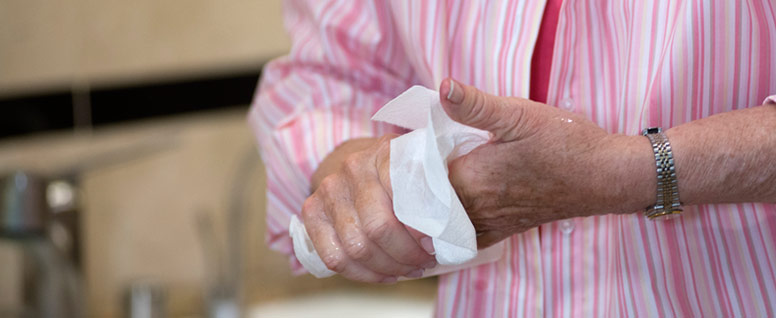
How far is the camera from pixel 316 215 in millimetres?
595

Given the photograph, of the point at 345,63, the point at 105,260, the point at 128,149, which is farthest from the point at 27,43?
the point at 345,63

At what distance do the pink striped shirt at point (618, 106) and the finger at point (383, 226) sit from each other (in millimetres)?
167

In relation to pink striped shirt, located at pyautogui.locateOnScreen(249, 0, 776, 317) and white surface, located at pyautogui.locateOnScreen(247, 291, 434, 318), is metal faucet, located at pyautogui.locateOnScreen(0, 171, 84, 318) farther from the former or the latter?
pink striped shirt, located at pyautogui.locateOnScreen(249, 0, 776, 317)

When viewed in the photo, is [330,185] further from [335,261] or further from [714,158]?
[714,158]

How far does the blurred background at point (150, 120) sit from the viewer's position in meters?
1.75

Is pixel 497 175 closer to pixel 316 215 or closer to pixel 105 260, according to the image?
pixel 316 215

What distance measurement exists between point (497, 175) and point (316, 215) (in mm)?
143

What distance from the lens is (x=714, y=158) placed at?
539 mm

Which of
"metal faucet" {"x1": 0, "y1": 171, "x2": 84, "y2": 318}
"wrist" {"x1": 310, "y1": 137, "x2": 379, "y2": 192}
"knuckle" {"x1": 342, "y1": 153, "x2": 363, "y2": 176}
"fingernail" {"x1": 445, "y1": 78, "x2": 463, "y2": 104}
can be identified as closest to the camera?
"fingernail" {"x1": 445, "y1": 78, "x2": 463, "y2": 104}

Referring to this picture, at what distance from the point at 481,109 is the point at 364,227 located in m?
0.12

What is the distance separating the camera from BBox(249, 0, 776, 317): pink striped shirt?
606 mm

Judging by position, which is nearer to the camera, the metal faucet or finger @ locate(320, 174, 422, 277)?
finger @ locate(320, 174, 422, 277)

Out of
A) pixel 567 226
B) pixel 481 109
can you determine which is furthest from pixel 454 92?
pixel 567 226

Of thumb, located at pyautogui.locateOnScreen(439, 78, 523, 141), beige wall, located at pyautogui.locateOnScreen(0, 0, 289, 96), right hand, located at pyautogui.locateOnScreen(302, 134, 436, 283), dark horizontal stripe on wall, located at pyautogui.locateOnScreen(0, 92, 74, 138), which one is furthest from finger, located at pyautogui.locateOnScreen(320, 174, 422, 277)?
dark horizontal stripe on wall, located at pyautogui.locateOnScreen(0, 92, 74, 138)
